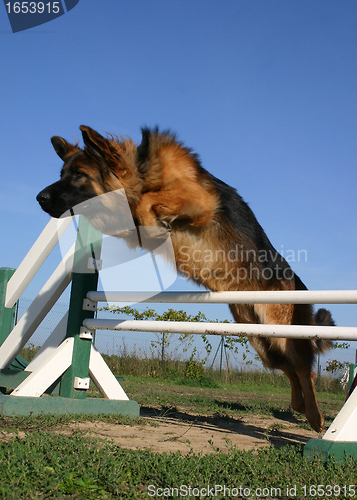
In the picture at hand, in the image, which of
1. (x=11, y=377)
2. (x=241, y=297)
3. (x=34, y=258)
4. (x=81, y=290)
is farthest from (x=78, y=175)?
(x=11, y=377)

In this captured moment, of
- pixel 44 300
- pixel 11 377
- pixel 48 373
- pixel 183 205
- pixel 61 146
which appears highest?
pixel 61 146

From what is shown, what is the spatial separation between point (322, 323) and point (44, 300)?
8.70 feet

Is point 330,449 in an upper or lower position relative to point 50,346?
lower

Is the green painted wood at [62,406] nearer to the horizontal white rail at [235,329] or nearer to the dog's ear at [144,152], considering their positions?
the horizontal white rail at [235,329]

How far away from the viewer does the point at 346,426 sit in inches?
77.4

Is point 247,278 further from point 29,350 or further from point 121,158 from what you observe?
point 29,350

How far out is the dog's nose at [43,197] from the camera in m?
3.11

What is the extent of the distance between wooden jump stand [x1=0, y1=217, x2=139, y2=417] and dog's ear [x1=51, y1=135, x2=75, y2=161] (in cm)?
61

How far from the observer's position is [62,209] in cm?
318

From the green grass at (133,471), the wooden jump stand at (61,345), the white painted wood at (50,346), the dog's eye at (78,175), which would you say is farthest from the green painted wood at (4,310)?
the green grass at (133,471)

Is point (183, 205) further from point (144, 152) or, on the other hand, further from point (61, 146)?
point (61, 146)

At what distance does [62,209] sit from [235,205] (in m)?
1.49

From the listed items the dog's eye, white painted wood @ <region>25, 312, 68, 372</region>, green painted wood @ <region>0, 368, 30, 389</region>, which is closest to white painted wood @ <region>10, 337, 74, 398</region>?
white painted wood @ <region>25, 312, 68, 372</region>

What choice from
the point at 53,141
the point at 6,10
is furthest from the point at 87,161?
the point at 6,10
